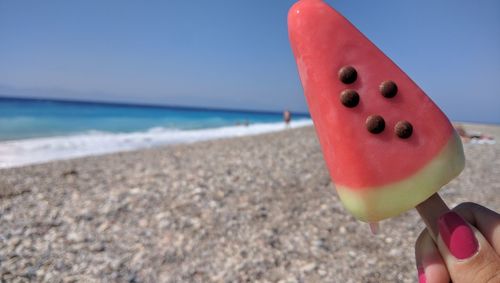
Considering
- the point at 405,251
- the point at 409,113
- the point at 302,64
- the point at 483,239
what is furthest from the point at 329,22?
the point at 405,251

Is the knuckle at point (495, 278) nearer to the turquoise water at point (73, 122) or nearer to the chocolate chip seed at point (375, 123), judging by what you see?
the chocolate chip seed at point (375, 123)

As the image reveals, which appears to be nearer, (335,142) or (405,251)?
(335,142)

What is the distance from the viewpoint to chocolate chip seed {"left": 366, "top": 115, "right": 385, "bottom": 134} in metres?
1.23

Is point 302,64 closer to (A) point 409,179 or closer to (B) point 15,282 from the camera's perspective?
(A) point 409,179

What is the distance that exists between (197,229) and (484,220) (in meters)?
3.12

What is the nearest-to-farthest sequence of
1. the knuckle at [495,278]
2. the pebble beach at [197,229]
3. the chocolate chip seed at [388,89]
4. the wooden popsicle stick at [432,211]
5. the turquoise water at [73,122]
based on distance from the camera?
the knuckle at [495,278], the wooden popsicle stick at [432,211], the chocolate chip seed at [388,89], the pebble beach at [197,229], the turquoise water at [73,122]

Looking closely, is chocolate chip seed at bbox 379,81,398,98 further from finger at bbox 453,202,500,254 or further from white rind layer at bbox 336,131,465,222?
finger at bbox 453,202,500,254

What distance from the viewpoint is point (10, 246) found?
3.32 m

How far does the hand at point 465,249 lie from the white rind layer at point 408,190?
0.12m

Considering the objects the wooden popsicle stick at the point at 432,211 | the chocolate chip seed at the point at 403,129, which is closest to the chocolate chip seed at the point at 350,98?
the chocolate chip seed at the point at 403,129

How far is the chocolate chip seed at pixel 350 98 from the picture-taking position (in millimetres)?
1248

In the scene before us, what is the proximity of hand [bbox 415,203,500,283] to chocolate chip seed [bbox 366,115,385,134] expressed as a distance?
340mm

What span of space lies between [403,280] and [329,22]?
2.40 m

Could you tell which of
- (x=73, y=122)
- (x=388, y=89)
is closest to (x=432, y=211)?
(x=388, y=89)
